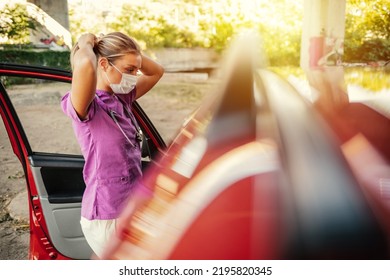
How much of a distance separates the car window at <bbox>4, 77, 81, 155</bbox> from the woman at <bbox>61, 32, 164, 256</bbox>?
605 millimetres

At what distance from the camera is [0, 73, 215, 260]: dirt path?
7.61ft

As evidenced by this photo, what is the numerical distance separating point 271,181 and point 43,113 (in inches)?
102

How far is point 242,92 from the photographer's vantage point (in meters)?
1.09

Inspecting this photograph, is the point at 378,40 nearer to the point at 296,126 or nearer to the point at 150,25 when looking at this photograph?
the point at 296,126

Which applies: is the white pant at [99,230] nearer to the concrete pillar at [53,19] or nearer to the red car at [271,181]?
the red car at [271,181]

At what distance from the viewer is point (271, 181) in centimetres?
104

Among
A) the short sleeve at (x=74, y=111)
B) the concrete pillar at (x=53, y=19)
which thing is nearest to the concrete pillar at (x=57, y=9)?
the concrete pillar at (x=53, y=19)

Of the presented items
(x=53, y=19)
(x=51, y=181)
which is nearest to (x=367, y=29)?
(x=51, y=181)

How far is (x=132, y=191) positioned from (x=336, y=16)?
3.69ft

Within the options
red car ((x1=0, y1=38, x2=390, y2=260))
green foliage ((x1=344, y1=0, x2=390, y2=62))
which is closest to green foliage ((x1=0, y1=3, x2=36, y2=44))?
red car ((x1=0, y1=38, x2=390, y2=260))

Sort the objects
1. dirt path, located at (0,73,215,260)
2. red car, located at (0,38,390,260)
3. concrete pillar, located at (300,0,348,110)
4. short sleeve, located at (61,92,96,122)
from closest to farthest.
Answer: red car, located at (0,38,390,260), short sleeve, located at (61,92,96,122), concrete pillar, located at (300,0,348,110), dirt path, located at (0,73,215,260)

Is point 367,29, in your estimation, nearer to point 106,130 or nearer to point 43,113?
point 106,130

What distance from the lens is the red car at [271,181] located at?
1051mm

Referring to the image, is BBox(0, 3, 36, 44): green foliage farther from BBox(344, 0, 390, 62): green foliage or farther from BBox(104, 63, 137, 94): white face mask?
BBox(344, 0, 390, 62): green foliage
